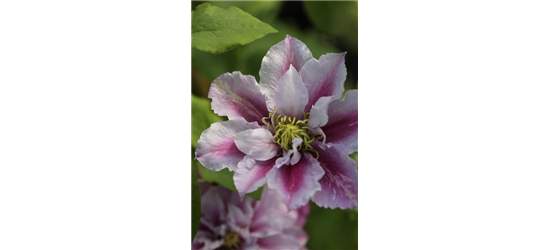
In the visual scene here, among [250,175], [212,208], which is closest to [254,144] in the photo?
[250,175]

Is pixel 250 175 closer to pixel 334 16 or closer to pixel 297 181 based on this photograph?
pixel 297 181

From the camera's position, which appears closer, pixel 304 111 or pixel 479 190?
pixel 304 111

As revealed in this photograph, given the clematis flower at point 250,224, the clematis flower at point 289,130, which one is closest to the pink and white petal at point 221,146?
the clematis flower at point 289,130

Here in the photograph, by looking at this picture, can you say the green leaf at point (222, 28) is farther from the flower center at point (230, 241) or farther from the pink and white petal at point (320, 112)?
the flower center at point (230, 241)
